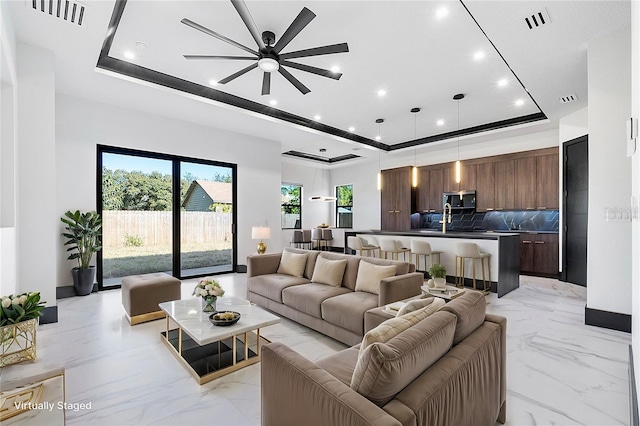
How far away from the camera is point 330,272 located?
374 cm

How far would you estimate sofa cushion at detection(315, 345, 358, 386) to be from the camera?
1.54 meters

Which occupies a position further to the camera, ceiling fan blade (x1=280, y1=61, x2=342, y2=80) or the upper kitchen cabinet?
the upper kitchen cabinet

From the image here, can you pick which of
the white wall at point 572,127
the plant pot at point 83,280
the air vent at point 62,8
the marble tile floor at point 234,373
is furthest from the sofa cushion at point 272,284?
the white wall at point 572,127

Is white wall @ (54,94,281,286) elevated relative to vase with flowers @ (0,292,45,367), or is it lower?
elevated

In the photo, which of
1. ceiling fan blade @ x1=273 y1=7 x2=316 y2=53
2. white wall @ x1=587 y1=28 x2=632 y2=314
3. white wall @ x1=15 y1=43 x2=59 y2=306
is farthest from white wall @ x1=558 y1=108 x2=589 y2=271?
white wall @ x1=15 y1=43 x2=59 y2=306

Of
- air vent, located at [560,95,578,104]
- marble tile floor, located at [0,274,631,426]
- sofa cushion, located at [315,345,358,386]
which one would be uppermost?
air vent, located at [560,95,578,104]

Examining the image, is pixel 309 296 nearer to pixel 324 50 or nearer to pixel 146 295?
pixel 146 295

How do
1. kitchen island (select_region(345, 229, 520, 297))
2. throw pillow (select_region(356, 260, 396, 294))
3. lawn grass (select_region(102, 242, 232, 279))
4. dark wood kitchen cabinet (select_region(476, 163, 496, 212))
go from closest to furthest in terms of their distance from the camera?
throw pillow (select_region(356, 260, 396, 294)) → kitchen island (select_region(345, 229, 520, 297)) → lawn grass (select_region(102, 242, 232, 279)) → dark wood kitchen cabinet (select_region(476, 163, 496, 212))

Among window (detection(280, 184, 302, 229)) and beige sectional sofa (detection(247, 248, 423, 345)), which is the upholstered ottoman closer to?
beige sectional sofa (detection(247, 248, 423, 345))

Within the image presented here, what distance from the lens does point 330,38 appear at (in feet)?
11.0

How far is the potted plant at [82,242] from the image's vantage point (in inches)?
181

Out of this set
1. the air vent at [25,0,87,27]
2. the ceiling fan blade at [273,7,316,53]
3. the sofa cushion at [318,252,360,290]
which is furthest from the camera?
the sofa cushion at [318,252,360,290]

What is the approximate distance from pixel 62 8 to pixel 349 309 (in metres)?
3.93

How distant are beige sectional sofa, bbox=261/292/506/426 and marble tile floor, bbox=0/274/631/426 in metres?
0.66
